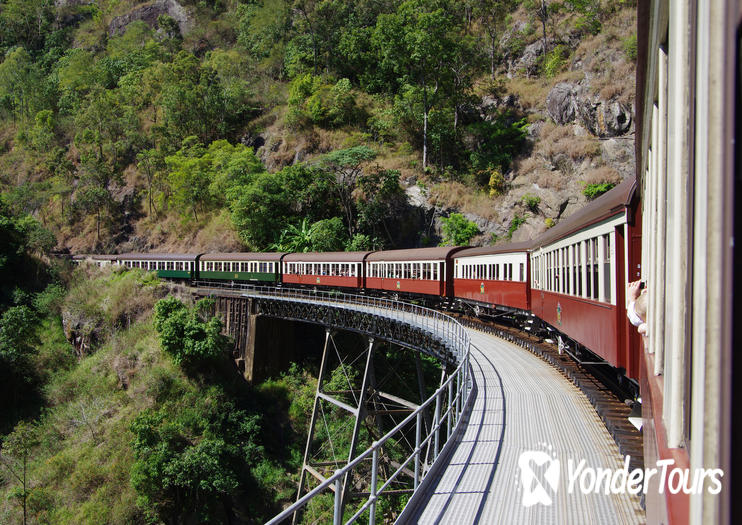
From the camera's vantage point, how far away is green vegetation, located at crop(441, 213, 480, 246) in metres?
36.3

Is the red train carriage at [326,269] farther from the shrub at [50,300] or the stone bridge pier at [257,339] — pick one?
the shrub at [50,300]

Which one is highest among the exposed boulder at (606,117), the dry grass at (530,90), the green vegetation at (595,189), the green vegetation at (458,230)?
the dry grass at (530,90)

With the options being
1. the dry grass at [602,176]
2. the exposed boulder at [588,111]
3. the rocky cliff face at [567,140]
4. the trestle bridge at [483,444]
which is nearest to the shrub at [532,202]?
the rocky cliff face at [567,140]

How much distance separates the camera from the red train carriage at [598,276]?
6430 millimetres

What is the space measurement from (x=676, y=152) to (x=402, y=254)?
77.3ft

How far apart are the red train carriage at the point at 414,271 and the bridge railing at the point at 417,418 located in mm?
1297

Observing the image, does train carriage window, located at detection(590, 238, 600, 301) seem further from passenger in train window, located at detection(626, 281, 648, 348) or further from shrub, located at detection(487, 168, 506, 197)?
shrub, located at detection(487, 168, 506, 197)

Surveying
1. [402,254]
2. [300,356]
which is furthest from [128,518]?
[402,254]

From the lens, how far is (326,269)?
28984 millimetres

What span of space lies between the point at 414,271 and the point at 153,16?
277 feet

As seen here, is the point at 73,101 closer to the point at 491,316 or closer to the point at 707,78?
the point at 491,316

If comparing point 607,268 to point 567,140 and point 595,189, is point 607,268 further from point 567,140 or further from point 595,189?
point 567,140

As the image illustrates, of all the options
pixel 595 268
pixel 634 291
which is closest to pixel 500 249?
pixel 595 268

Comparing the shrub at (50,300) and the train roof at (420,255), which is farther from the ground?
the train roof at (420,255)
